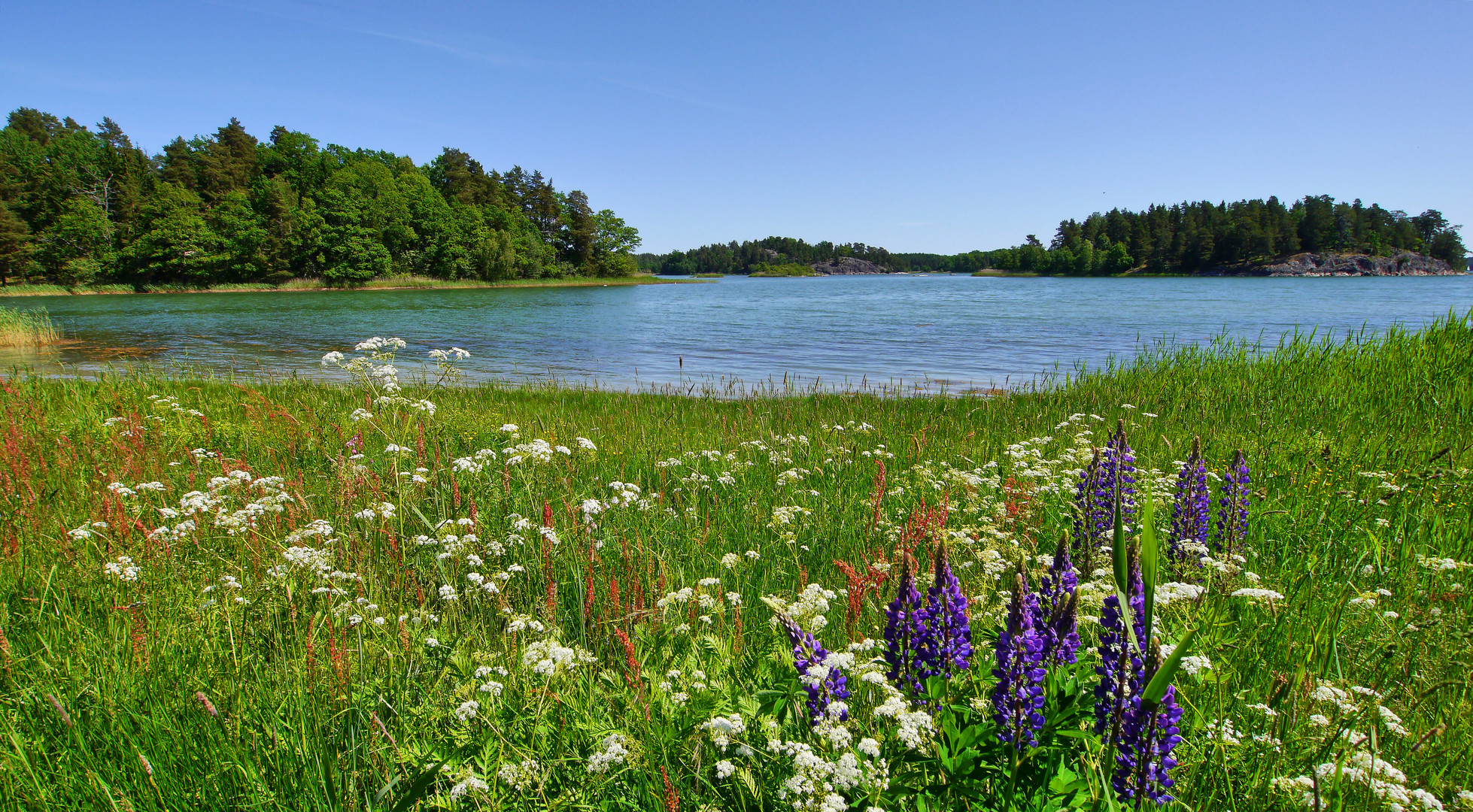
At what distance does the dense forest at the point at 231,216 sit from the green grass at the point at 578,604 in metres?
85.4

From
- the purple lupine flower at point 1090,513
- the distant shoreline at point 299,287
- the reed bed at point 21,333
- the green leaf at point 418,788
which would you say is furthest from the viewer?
the distant shoreline at point 299,287

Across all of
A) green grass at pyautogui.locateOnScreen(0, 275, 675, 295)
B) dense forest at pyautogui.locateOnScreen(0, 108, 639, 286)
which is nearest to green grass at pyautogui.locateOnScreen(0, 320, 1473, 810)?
green grass at pyautogui.locateOnScreen(0, 275, 675, 295)

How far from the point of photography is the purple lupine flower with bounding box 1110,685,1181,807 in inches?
57.3

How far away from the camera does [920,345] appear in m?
24.2

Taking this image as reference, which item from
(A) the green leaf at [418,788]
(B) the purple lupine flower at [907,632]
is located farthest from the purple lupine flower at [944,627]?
(A) the green leaf at [418,788]

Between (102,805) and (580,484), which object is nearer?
(102,805)

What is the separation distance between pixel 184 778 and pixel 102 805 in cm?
19

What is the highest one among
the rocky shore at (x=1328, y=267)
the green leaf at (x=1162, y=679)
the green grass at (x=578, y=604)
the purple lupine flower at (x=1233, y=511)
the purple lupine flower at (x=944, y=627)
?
the rocky shore at (x=1328, y=267)

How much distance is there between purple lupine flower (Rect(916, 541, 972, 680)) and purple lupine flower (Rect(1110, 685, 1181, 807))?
40 centimetres

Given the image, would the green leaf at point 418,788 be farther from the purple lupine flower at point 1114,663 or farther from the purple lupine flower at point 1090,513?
the purple lupine flower at point 1090,513

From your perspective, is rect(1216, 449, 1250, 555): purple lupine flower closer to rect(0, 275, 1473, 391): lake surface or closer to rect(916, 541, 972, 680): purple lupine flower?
rect(916, 541, 972, 680): purple lupine flower

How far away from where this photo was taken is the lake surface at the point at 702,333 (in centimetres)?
1772

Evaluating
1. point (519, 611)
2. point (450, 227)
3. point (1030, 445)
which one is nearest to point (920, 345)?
point (1030, 445)

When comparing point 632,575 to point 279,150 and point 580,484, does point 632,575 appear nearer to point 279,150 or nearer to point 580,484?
point 580,484
